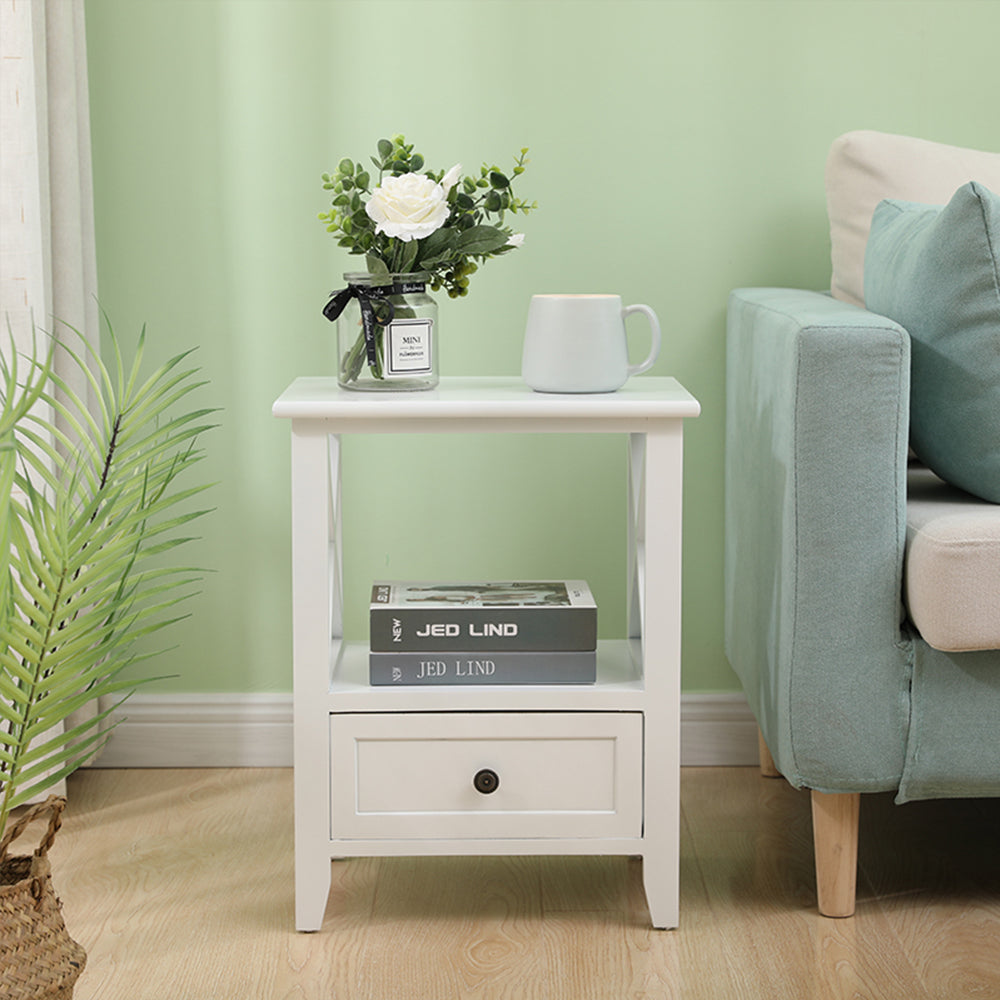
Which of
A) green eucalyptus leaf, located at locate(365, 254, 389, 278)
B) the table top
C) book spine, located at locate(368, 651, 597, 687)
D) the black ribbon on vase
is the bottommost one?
book spine, located at locate(368, 651, 597, 687)

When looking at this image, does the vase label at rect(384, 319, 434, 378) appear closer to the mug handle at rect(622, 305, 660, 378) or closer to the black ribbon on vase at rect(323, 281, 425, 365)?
the black ribbon on vase at rect(323, 281, 425, 365)

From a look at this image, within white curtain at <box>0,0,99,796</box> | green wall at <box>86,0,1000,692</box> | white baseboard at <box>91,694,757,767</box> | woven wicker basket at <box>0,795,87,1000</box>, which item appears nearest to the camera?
woven wicker basket at <box>0,795,87,1000</box>

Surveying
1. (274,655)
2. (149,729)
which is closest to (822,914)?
(274,655)

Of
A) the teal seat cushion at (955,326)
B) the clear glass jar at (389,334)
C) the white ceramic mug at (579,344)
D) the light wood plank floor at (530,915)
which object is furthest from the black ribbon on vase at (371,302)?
the light wood plank floor at (530,915)

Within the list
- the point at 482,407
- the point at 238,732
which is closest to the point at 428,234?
the point at 482,407

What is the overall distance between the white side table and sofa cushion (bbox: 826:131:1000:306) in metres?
0.46

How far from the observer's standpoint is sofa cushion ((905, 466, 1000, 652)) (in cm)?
123

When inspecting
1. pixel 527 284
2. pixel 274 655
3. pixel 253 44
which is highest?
pixel 253 44

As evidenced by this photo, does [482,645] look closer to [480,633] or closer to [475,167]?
[480,633]

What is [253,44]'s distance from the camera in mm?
1793

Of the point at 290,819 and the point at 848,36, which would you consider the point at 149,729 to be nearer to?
the point at 290,819

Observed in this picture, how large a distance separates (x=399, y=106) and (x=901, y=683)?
109 centimetres

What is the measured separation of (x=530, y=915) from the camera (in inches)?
56.9

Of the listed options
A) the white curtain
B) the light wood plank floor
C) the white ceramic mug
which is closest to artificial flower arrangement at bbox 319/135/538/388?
the white ceramic mug
